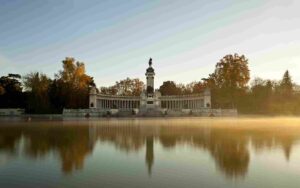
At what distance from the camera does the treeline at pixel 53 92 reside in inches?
2657

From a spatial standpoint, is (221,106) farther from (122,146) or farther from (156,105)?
(122,146)

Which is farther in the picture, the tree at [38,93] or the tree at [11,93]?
the tree at [11,93]

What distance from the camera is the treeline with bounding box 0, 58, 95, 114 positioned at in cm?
6750

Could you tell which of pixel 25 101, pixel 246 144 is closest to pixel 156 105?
pixel 25 101

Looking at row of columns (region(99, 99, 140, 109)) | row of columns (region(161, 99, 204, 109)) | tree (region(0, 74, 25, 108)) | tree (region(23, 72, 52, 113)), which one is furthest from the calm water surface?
tree (region(0, 74, 25, 108))

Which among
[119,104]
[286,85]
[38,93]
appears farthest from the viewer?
[286,85]

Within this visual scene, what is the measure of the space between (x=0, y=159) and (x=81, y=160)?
352cm

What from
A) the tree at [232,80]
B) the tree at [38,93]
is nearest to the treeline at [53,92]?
the tree at [38,93]

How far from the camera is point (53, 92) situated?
7088cm

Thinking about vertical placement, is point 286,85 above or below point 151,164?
above

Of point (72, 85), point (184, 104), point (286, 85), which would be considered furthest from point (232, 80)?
point (72, 85)

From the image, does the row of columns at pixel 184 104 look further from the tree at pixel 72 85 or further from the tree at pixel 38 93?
the tree at pixel 38 93

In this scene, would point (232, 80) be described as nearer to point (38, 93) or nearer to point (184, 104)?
point (184, 104)

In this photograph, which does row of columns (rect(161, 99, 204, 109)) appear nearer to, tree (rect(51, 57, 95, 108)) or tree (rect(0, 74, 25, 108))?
tree (rect(51, 57, 95, 108))
